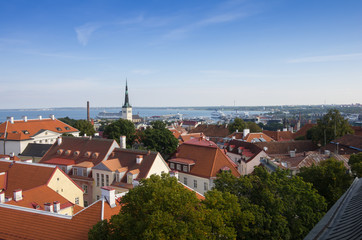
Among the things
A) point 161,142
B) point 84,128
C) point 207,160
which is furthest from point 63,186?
point 84,128

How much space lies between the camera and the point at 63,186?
2783 cm

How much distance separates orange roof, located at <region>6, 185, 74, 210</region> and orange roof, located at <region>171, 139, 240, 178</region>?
18031mm

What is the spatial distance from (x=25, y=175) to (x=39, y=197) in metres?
5.88

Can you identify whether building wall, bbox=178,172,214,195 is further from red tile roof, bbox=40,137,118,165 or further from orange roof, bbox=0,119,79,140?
orange roof, bbox=0,119,79,140

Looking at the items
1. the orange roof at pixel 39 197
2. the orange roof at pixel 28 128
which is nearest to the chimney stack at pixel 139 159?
the orange roof at pixel 39 197

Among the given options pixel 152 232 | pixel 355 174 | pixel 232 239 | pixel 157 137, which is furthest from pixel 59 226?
pixel 157 137

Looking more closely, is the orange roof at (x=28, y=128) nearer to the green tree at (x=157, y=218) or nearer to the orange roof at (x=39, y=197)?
the orange roof at (x=39, y=197)

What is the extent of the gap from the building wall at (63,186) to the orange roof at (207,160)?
51.0 ft

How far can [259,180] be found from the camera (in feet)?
66.2

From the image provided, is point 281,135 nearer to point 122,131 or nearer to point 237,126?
point 237,126

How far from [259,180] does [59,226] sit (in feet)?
44.9

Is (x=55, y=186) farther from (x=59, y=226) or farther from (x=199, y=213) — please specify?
(x=199, y=213)

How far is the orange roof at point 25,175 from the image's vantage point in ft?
89.9

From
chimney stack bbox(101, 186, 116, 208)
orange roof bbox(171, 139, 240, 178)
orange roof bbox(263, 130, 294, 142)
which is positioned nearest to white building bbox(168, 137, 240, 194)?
orange roof bbox(171, 139, 240, 178)
